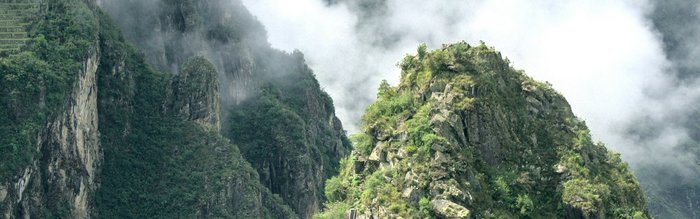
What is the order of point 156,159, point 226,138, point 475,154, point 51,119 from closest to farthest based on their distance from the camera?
point 475,154 < point 51,119 < point 156,159 < point 226,138

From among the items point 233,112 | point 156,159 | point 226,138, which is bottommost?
point 156,159

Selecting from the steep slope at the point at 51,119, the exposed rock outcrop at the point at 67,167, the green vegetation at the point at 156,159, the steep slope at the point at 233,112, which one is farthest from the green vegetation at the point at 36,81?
the steep slope at the point at 233,112

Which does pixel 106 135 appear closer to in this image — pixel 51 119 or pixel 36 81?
pixel 51 119

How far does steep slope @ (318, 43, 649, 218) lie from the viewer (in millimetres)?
62062

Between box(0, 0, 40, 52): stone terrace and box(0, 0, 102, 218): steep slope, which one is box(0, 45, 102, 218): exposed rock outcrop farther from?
box(0, 0, 40, 52): stone terrace

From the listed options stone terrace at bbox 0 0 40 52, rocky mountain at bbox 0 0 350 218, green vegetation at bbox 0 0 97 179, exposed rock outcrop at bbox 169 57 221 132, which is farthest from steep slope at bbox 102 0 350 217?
green vegetation at bbox 0 0 97 179

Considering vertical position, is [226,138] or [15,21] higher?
[15,21]

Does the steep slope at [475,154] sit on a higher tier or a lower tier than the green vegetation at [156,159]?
lower

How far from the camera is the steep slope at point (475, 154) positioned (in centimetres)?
6206

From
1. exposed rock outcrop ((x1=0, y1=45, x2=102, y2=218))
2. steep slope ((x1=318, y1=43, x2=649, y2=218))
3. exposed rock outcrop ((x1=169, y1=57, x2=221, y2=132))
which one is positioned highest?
exposed rock outcrop ((x1=169, y1=57, x2=221, y2=132))

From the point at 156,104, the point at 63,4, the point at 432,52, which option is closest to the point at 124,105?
the point at 156,104

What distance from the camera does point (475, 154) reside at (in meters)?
64.4

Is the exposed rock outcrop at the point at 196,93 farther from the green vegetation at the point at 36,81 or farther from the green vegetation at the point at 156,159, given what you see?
the green vegetation at the point at 36,81

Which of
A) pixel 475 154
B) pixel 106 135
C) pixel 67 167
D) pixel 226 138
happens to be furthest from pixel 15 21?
pixel 475 154
